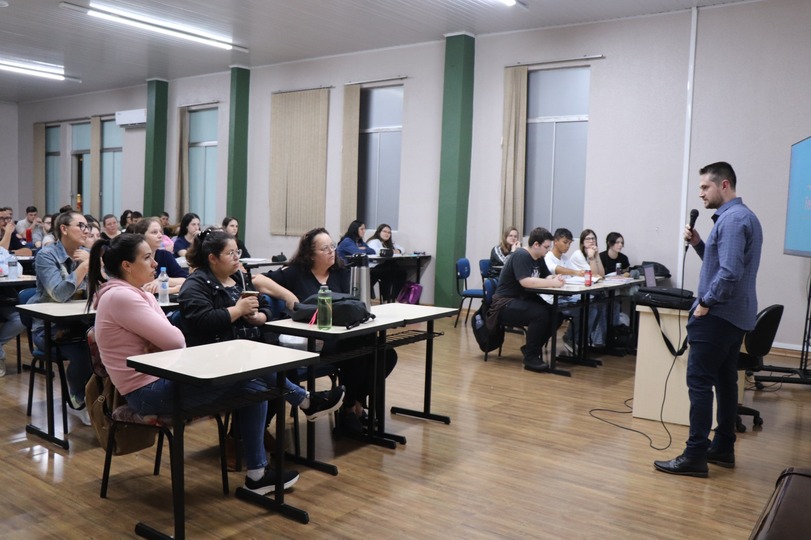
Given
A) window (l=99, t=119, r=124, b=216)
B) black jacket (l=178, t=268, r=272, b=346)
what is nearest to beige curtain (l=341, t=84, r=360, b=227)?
window (l=99, t=119, r=124, b=216)

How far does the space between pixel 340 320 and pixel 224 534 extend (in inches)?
45.6

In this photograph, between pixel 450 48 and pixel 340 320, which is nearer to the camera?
pixel 340 320

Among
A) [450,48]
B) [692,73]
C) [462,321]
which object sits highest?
[450,48]

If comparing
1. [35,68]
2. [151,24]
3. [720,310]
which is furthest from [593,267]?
[35,68]

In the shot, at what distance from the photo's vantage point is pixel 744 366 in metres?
4.19

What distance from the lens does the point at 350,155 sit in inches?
398

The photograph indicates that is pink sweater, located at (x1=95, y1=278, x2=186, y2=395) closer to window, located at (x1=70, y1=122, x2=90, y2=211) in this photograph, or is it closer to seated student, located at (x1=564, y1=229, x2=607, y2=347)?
seated student, located at (x1=564, y1=229, x2=607, y2=347)

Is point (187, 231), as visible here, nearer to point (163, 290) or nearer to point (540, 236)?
point (163, 290)

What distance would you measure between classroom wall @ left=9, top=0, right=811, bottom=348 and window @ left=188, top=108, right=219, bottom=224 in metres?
2.77

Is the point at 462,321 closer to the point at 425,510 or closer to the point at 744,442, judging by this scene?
the point at 744,442

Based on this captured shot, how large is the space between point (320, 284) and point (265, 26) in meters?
6.02

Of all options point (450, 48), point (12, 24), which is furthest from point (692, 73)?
point (12, 24)

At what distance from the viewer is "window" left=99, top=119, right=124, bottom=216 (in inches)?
548

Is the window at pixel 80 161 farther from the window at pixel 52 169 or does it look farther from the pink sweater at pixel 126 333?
the pink sweater at pixel 126 333
